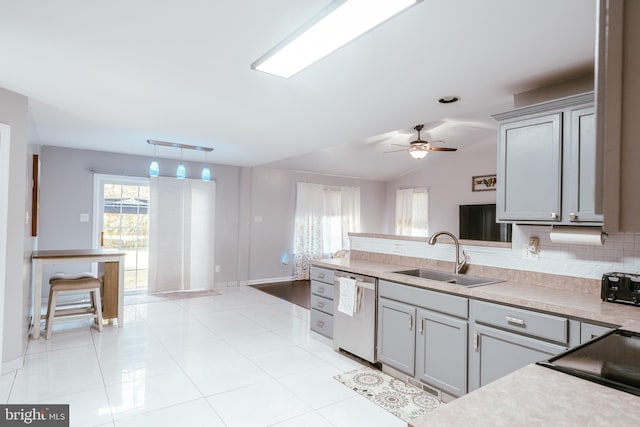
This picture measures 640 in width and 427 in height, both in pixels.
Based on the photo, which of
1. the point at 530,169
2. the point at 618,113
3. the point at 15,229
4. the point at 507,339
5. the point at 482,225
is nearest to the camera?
the point at 618,113

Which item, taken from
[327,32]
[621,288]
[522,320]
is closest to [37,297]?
[327,32]

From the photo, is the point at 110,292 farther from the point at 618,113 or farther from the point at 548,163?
the point at 618,113

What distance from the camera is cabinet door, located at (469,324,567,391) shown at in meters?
2.05

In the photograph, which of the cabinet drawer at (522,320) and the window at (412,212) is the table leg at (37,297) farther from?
the window at (412,212)

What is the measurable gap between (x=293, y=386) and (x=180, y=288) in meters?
4.01

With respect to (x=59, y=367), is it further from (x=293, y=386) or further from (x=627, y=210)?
(x=627, y=210)

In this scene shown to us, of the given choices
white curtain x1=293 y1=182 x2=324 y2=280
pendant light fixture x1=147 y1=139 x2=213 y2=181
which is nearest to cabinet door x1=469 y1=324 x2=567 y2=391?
pendant light fixture x1=147 y1=139 x2=213 y2=181

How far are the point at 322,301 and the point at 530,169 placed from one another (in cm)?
228

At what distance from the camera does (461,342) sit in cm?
241

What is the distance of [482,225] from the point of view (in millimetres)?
6883

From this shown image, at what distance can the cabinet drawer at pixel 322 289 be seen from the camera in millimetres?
3648

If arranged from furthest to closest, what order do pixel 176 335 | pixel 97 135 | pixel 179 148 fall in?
pixel 179 148
pixel 97 135
pixel 176 335

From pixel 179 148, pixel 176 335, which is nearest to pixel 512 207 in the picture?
pixel 176 335

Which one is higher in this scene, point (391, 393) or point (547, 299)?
point (547, 299)
